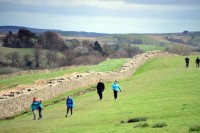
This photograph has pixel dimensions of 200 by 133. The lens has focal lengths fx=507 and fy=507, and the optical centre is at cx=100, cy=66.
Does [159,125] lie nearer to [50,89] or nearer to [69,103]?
[69,103]

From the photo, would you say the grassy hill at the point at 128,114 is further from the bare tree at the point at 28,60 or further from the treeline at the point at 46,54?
the bare tree at the point at 28,60

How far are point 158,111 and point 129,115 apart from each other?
160cm

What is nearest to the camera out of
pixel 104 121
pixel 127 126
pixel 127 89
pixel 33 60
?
pixel 127 126

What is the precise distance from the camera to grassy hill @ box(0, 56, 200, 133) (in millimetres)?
22312

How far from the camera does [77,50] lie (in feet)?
607

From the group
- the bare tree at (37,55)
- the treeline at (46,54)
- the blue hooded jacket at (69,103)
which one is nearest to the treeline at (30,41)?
the treeline at (46,54)

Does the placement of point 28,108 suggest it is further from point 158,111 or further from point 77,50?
point 77,50

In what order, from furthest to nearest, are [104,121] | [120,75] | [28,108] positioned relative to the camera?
1. [120,75]
2. [28,108]
3. [104,121]

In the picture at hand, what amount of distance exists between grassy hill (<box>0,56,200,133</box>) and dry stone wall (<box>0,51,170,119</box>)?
54.4 inches

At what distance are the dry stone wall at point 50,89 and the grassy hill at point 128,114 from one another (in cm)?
138

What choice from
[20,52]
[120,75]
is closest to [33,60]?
Answer: [20,52]

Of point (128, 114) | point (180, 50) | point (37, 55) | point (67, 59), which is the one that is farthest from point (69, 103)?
point (67, 59)

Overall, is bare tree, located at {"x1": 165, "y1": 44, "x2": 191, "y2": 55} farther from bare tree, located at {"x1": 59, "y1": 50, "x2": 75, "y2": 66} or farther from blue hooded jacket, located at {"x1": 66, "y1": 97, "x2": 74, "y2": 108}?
blue hooded jacket, located at {"x1": 66, "y1": 97, "x2": 74, "y2": 108}

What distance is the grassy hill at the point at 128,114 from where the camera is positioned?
22.3 meters
